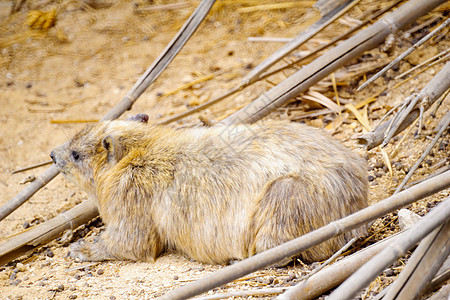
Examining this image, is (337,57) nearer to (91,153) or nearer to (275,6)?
(91,153)

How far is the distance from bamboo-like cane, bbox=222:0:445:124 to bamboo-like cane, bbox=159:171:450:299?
221 cm

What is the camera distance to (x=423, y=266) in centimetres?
230

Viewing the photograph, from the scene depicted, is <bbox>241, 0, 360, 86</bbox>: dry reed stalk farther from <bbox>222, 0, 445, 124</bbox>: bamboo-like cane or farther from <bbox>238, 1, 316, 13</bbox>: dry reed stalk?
<bbox>238, 1, 316, 13</bbox>: dry reed stalk

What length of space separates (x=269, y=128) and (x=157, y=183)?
0.91 m

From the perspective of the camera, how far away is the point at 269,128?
3.97 metres

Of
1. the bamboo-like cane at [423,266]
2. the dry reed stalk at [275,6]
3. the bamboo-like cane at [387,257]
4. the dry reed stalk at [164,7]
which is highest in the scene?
the dry reed stalk at [275,6]

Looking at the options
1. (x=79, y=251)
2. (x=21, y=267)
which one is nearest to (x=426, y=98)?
(x=79, y=251)

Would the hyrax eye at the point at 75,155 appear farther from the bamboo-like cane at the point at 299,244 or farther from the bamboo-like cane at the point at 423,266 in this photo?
the bamboo-like cane at the point at 423,266

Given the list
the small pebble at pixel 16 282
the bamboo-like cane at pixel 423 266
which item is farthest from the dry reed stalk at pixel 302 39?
the small pebble at pixel 16 282

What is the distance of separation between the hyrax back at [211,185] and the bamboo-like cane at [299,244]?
1.20 m

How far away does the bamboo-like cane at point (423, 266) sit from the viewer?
2.28m

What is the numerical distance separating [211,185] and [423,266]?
181 cm

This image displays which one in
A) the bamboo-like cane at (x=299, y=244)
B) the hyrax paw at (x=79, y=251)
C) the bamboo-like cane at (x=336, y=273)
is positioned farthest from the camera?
the hyrax paw at (x=79, y=251)

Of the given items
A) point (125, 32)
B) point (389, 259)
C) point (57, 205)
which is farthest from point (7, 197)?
point (389, 259)
